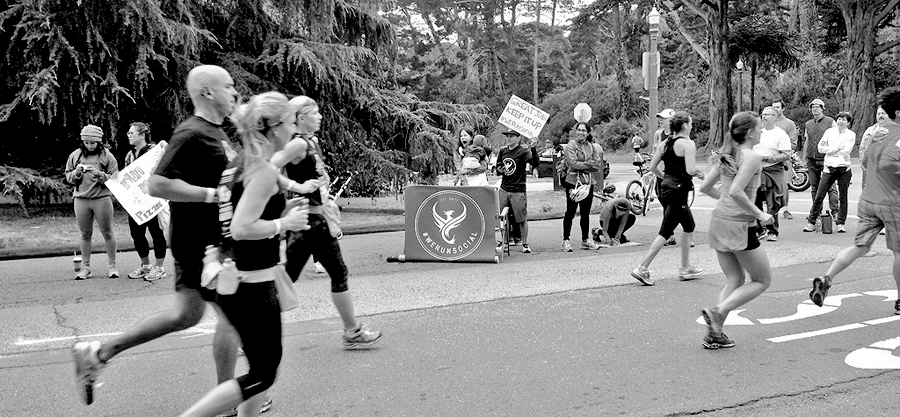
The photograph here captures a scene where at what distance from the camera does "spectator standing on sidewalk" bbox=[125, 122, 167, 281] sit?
26.5 feet

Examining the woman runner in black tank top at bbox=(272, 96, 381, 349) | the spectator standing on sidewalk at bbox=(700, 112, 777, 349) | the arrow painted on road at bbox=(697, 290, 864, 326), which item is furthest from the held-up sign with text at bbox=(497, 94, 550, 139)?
the woman runner in black tank top at bbox=(272, 96, 381, 349)

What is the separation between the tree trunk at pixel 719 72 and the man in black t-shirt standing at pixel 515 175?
25.0 metres

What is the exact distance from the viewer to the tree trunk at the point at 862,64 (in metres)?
31.3

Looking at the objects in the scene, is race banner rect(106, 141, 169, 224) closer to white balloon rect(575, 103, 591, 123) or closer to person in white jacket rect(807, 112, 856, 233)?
white balloon rect(575, 103, 591, 123)

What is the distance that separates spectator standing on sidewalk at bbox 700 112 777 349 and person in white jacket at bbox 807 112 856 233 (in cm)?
632

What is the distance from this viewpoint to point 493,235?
30.5ft

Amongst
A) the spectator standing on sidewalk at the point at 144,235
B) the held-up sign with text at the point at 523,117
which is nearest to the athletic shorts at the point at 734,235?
the spectator standing on sidewalk at the point at 144,235

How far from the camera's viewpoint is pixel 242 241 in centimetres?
338

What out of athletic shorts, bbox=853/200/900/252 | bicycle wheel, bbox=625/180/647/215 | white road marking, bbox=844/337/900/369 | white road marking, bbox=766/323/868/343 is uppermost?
athletic shorts, bbox=853/200/900/252

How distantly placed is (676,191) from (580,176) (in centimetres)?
227

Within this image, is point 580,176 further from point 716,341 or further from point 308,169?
point 308,169

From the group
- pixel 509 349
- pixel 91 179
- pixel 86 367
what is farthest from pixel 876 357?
pixel 91 179

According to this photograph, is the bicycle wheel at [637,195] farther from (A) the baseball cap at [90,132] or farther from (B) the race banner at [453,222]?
(A) the baseball cap at [90,132]

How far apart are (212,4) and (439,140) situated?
5.43m
